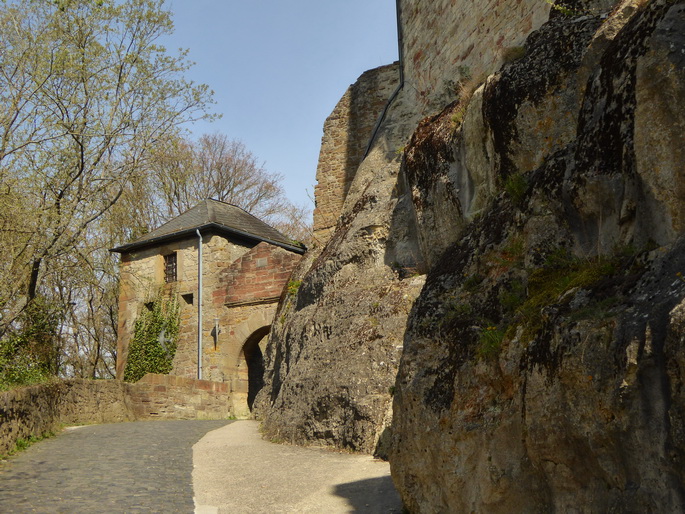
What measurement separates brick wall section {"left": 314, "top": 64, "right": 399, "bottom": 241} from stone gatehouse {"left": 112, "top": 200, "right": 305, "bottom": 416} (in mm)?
1828

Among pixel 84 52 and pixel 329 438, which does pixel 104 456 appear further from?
pixel 84 52

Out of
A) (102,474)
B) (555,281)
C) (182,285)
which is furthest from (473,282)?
(182,285)

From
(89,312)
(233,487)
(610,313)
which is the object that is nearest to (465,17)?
(233,487)

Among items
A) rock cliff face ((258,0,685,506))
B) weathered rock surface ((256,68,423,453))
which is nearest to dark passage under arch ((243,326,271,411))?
weathered rock surface ((256,68,423,453))

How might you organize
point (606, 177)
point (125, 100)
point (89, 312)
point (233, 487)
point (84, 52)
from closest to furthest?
point (606, 177) < point (233, 487) < point (84, 52) < point (125, 100) < point (89, 312)

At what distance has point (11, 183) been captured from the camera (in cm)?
1172

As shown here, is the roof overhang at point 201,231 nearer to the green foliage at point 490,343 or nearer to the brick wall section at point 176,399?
the brick wall section at point 176,399

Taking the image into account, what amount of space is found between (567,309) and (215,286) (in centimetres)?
1734

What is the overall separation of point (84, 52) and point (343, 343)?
Answer: 26.4 feet

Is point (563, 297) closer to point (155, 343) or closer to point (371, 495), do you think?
point (371, 495)

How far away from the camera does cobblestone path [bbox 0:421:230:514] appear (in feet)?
20.8

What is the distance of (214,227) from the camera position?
67.9 ft

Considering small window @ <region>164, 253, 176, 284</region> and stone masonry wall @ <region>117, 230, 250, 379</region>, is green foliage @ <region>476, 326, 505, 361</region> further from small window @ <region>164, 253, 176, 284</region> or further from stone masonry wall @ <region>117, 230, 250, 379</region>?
small window @ <region>164, 253, 176, 284</region>

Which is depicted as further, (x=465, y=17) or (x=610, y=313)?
(x=465, y=17)
